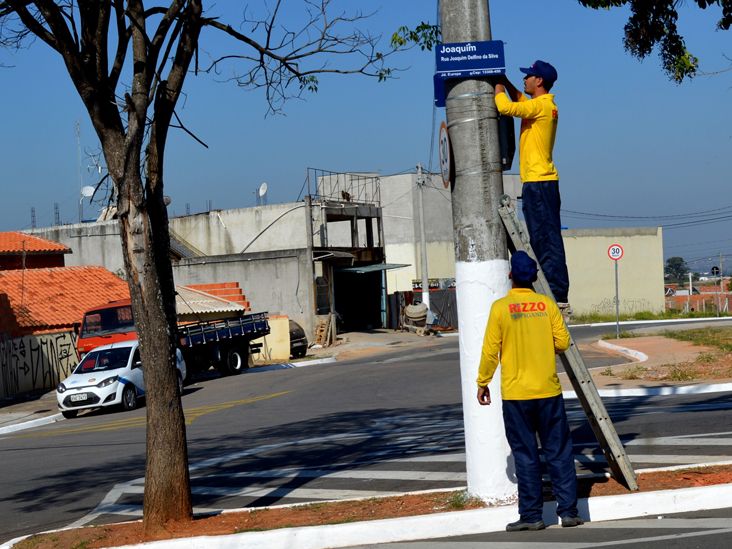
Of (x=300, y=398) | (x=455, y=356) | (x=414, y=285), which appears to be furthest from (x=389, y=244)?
(x=300, y=398)

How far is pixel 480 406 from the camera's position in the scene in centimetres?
738

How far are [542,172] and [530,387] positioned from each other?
1725 mm

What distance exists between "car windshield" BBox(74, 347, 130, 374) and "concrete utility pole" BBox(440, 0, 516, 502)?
57.8 feet

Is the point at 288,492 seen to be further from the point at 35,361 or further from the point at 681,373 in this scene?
the point at 35,361

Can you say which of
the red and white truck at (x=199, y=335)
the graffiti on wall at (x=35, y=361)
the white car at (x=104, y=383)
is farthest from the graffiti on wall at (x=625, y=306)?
the white car at (x=104, y=383)

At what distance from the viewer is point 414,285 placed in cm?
6016

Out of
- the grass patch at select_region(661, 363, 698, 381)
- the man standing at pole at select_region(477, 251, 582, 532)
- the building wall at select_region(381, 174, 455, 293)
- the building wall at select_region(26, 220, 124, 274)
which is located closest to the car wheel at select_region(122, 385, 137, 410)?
the grass patch at select_region(661, 363, 698, 381)

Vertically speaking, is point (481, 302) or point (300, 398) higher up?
point (481, 302)

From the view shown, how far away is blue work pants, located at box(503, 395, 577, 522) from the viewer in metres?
6.70

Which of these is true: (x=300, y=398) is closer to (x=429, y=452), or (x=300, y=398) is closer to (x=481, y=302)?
(x=429, y=452)

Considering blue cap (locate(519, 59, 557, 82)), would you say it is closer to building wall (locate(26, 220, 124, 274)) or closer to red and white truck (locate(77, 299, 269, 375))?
red and white truck (locate(77, 299, 269, 375))

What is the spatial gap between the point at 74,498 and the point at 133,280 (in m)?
4.14

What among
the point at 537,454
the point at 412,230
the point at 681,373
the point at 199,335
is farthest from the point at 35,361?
the point at 412,230

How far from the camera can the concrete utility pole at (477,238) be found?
734 centimetres
